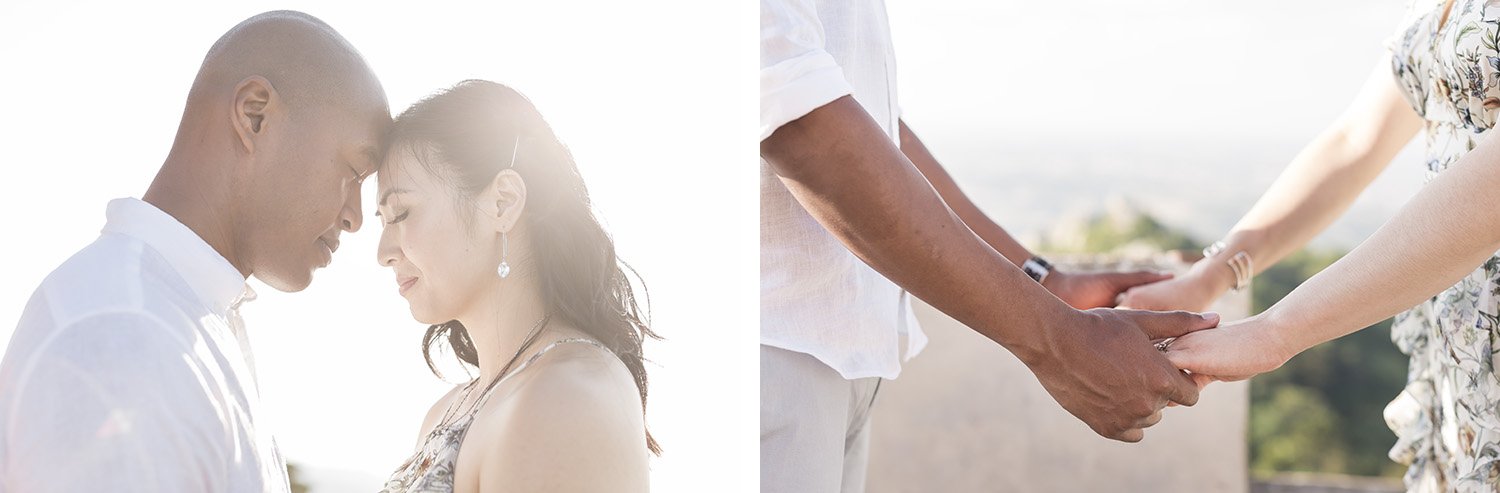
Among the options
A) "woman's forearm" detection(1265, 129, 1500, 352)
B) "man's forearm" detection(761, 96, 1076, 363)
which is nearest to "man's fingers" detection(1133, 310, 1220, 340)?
"woman's forearm" detection(1265, 129, 1500, 352)

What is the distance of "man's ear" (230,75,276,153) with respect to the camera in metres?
Result: 1.47

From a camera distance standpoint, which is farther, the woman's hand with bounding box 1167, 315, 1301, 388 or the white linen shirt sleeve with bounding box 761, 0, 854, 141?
the woman's hand with bounding box 1167, 315, 1301, 388

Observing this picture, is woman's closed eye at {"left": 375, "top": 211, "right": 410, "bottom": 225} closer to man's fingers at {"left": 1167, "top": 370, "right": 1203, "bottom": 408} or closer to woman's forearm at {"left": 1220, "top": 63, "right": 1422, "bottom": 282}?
man's fingers at {"left": 1167, "top": 370, "right": 1203, "bottom": 408}

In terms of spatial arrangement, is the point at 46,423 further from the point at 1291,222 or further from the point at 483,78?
the point at 1291,222

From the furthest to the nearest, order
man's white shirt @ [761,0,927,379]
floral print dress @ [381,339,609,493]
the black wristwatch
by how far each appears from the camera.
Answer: the black wristwatch
man's white shirt @ [761,0,927,379]
floral print dress @ [381,339,609,493]

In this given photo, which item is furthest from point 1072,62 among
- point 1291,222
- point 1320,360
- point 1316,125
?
point 1291,222

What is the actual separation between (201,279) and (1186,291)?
1737mm

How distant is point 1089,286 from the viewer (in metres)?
2.44

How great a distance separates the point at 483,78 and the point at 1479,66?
1290mm

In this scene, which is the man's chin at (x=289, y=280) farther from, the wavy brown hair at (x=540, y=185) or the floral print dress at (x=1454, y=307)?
the floral print dress at (x=1454, y=307)

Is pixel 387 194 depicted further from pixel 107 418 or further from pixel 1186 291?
pixel 1186 291

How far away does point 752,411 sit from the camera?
166 centimetres

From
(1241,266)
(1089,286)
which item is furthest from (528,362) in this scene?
(1241,266)

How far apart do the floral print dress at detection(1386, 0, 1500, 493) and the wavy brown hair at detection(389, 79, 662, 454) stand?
1134mm
